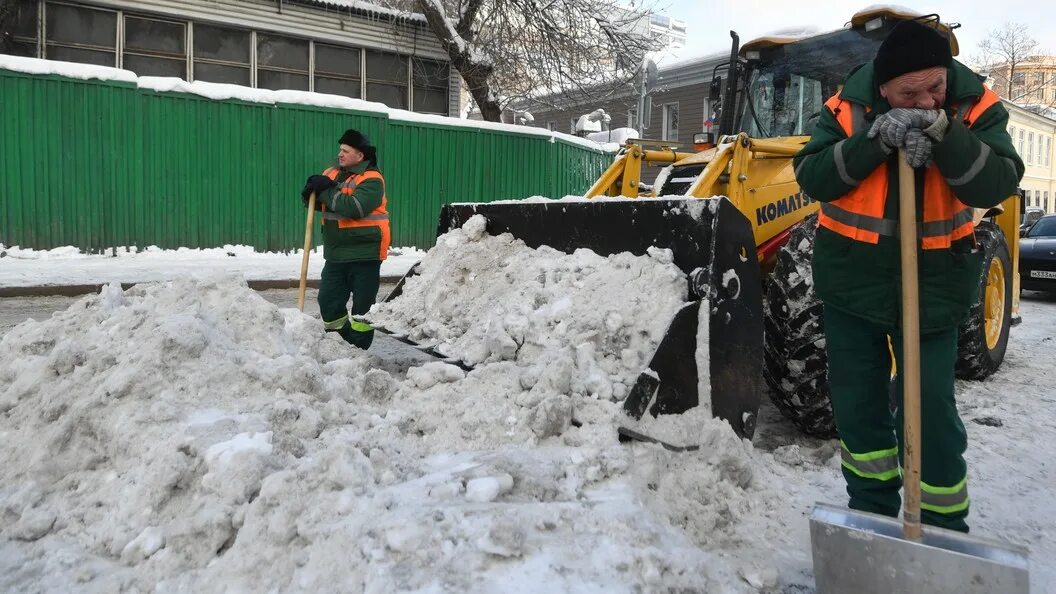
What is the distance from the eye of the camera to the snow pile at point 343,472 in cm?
214

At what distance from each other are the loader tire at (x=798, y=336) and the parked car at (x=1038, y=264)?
8423 millimetres

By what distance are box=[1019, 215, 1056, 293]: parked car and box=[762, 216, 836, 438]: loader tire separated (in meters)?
8.42

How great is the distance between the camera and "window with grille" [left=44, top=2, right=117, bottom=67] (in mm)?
13078

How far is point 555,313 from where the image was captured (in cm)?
353

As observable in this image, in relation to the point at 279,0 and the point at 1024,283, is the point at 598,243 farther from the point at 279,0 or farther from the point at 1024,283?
the point at 279,0

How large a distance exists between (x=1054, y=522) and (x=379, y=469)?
266 centimetres

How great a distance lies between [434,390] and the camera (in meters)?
3.27

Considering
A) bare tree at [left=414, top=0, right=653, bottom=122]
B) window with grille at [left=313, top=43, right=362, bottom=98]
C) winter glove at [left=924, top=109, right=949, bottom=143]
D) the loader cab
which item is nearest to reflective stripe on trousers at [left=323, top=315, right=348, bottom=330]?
the loader cab

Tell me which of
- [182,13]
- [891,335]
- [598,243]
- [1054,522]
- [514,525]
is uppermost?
[182,13]

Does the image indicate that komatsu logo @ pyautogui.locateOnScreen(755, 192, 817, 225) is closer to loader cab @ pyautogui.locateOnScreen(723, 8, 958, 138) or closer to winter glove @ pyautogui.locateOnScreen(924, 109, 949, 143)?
loader cab @ pyautogui.locateOnScreen(723, 8, 958, 138)

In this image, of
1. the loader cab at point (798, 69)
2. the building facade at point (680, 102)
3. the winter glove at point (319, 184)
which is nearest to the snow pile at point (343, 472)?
the winter glove at point (319, 184)

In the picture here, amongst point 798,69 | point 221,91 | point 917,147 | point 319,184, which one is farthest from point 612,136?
point 917,147

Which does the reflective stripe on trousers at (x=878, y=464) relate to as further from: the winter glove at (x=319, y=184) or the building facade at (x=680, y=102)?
the building facade at (x=680, y=102)

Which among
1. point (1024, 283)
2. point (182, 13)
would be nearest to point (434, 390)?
point (1024, 283)
